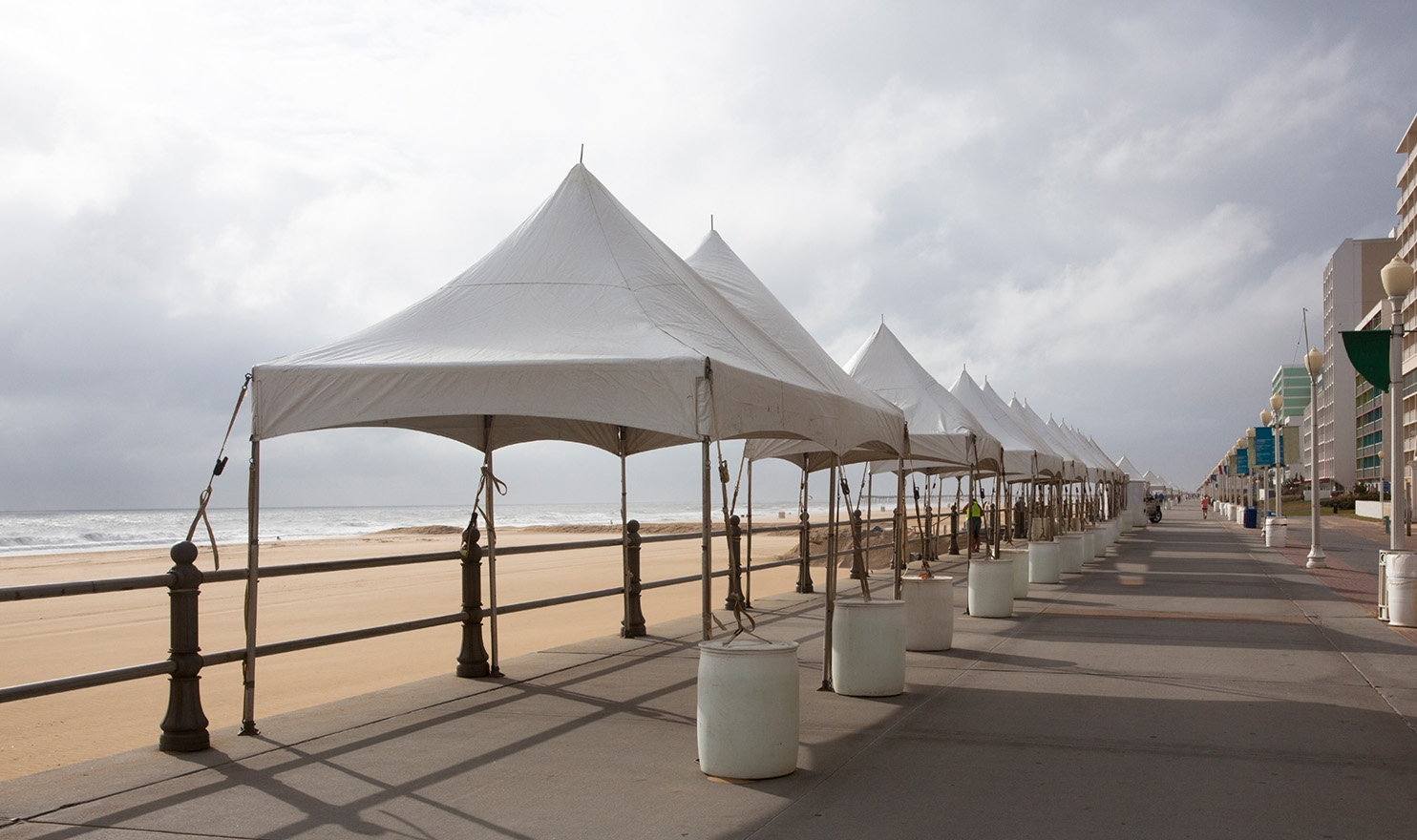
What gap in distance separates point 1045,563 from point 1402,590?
22.2 feet

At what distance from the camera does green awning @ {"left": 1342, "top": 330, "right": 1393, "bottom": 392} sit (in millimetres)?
14508

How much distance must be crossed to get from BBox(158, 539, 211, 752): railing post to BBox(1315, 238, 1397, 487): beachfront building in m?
128

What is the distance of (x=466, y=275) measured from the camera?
8883 mm

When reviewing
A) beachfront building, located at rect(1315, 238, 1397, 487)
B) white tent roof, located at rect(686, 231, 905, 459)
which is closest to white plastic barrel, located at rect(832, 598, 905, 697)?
white tent roof, located at rect(686, 231, 905, 459)

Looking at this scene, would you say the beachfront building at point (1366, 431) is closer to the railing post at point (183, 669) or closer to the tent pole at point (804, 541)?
the tent pole at point (804, 541)

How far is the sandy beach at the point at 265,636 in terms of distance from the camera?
1006 cm

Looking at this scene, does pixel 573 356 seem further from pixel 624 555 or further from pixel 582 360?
pixel 624 555

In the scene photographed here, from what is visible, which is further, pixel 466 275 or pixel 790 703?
pixel 466 275

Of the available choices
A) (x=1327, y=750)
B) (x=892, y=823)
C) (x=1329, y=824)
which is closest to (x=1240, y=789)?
(x=1329, y=824)

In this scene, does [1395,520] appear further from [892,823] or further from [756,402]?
[892,823]

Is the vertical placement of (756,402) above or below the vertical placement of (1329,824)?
above

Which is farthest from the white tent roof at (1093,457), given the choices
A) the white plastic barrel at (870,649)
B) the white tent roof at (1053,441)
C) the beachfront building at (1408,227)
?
the beachfront building at (1408,227)

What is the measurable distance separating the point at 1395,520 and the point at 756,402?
11.0 m

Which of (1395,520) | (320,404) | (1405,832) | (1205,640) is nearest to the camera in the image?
(1405,832)
